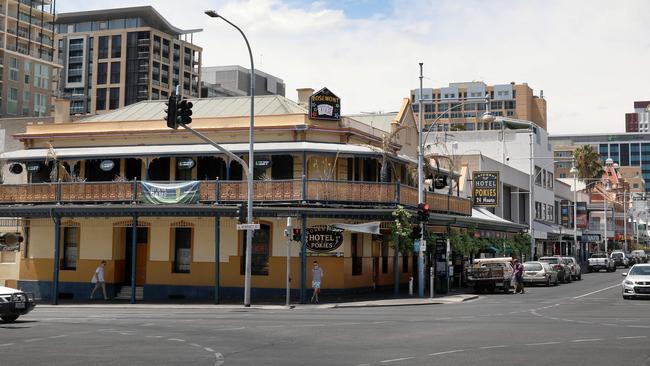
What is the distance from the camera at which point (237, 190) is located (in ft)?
110

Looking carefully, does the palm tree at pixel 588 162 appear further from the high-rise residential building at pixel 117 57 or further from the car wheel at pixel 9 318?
the car wheel at pixel 9 318

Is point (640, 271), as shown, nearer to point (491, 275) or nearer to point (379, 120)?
point (491, 275)

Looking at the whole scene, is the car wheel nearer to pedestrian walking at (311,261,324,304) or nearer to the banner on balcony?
the banner on balcony

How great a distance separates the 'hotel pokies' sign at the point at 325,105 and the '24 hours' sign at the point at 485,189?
62.6ft

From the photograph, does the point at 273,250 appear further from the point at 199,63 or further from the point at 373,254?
the point at 199,63

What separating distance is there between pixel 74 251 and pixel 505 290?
823 inches

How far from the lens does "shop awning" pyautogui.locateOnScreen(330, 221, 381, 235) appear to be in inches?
1289

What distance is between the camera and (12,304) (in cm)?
2194

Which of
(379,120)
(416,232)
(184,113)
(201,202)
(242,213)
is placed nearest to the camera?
(184,113)

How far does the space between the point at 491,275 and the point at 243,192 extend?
12643 millimetres

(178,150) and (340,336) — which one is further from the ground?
(178,150)

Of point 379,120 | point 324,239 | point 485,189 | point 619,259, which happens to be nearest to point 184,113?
point 324,239

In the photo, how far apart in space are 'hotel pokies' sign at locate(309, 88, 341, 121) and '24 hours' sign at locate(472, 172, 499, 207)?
19.1 m

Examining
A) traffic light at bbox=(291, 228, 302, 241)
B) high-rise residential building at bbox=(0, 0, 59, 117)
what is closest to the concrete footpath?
traffic light at bbox=(291, 228, 302, 241)
